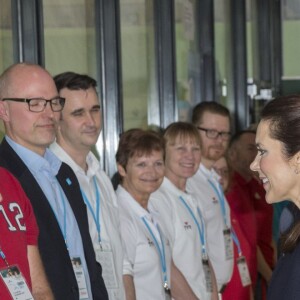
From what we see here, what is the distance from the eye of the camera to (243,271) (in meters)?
6.08

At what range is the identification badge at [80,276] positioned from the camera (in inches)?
153

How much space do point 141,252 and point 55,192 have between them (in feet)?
3.24

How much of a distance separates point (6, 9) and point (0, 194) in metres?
1.48

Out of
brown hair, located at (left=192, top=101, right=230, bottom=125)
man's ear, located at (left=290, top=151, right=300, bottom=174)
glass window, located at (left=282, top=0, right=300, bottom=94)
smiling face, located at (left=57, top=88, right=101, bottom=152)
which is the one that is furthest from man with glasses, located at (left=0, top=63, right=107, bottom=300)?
glass window, located at (left=282, top=0, right=300, bottom=94)

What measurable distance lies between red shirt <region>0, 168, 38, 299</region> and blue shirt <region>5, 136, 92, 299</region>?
401 mm

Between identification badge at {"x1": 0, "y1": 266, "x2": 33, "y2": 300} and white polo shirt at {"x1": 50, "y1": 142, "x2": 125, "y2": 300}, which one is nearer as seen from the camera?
identification badge at {"x1": 0, "y1": 266, "x2": 33, "y2": 300}

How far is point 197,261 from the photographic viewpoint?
210 inches

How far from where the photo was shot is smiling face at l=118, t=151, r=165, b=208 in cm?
493

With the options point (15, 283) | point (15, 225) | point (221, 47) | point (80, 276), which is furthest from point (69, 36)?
point (221, 47)

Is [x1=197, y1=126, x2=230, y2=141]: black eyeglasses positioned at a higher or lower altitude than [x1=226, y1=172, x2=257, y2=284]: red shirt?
higher

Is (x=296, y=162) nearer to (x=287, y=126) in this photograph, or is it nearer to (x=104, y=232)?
(x=287, y=126)

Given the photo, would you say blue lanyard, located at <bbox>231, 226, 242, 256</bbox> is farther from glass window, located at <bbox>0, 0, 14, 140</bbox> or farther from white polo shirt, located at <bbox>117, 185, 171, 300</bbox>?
glass window, located at <bbox>0, 0, 14, 140</bbox>

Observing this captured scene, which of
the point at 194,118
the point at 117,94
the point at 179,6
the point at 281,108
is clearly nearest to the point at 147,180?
the point at 117,94

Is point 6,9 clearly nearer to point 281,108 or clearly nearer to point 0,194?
point 0,194
